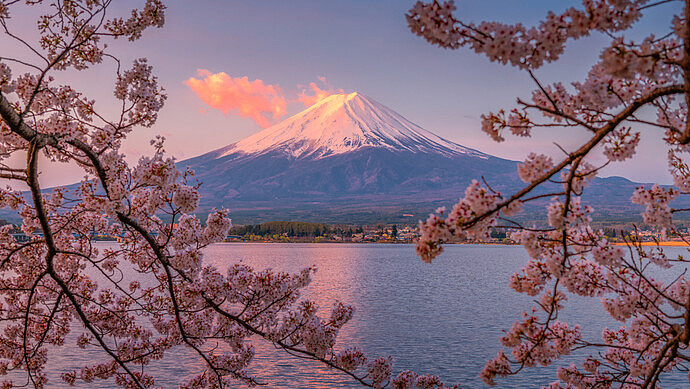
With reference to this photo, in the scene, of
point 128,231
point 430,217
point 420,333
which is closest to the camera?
point 430,217

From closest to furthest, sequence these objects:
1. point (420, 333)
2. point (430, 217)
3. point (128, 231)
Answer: point (430, 217) < point (128, 231) < point (420, 333)

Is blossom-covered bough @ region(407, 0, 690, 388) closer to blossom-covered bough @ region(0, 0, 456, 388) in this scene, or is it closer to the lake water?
blossom-covered bough @ region(0, 0, 456, 388)

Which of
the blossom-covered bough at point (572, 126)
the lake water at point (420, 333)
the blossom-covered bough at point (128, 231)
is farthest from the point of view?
the lake water at point (420, 333)

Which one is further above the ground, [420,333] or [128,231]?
[128,231]

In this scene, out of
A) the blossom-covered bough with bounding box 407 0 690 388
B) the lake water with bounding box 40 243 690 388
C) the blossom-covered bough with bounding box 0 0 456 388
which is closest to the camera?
the blossom-covered bough with bounding box 407 0 690 388

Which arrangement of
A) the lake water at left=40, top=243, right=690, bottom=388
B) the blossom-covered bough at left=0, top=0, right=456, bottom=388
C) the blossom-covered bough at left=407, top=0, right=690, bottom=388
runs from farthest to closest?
the lake water at left=40, top=243, right=690, bottom=388
the blossom-covered bough at left=0, top=0, right=456, bottom=388
the blossom-covered bough at left=407, top=0, right=690, bottom=388

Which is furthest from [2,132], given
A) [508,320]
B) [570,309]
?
[570,309]

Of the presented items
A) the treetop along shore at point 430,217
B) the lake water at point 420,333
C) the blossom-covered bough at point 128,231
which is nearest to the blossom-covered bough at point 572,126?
the treetop along shore at point 430,217

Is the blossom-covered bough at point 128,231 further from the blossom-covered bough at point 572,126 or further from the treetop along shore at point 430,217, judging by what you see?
the blossom-covered bough at point 572,126

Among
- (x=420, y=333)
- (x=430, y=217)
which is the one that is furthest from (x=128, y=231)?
(x=420, y=333)

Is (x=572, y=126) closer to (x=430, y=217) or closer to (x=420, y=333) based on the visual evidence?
(x=430, y=217)

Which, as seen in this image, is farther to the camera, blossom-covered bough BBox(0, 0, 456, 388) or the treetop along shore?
blossom-covered bough BBox(0, 0, 456, 388)

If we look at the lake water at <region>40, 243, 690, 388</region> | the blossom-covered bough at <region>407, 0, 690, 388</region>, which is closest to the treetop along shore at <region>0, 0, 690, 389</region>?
the blossom-covered bough at <region>407, 0, 690, 388</region>

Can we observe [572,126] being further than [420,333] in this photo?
No
